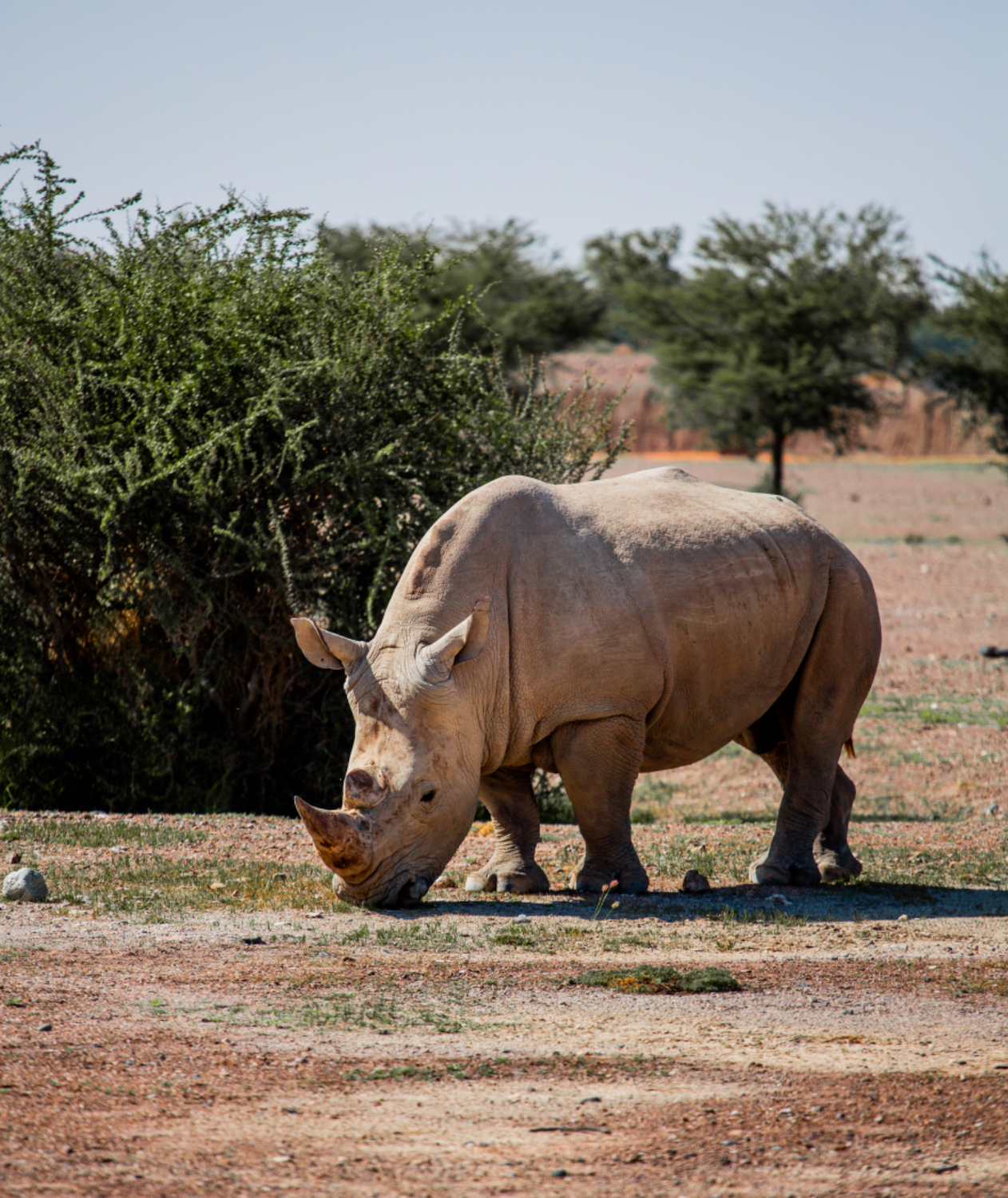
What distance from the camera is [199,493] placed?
1023cm

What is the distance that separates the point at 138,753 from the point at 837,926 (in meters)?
5.53

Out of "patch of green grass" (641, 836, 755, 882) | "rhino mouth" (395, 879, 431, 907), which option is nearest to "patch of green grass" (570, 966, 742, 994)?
"rhino mouth" (395, 879, 431, 907)

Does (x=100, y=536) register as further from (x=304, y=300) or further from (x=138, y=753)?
(x=304, y=300)

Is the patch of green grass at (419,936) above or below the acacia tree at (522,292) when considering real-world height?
below

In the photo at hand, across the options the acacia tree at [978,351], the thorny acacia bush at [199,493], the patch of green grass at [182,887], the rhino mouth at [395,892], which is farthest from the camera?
the acacia tree at [978,351]

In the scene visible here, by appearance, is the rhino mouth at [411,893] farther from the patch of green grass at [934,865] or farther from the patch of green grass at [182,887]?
the patch of green grass at [934,865]

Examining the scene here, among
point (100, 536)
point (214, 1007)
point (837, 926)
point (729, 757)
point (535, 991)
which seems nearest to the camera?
point (214, 1007)

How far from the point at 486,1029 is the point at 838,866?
3922mm

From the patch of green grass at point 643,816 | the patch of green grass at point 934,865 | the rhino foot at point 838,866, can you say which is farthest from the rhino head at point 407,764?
the patch of green grass at point 643,816

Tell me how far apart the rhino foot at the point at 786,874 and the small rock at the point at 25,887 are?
3797 mm

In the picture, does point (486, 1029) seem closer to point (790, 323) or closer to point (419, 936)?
point (419, 936)

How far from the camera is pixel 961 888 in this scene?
8242 mm

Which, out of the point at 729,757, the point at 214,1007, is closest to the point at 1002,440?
the point at 729,757

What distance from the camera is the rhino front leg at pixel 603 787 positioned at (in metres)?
7.61
